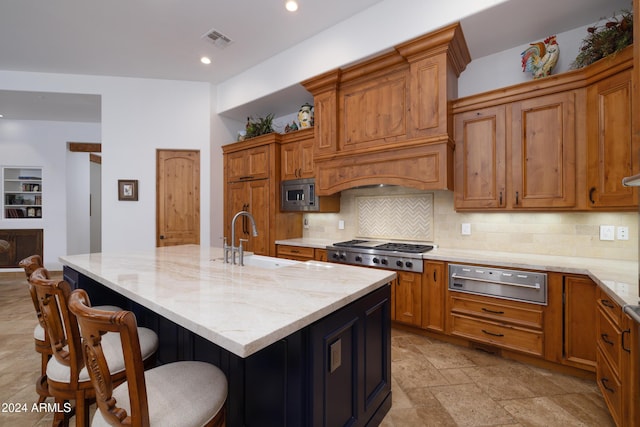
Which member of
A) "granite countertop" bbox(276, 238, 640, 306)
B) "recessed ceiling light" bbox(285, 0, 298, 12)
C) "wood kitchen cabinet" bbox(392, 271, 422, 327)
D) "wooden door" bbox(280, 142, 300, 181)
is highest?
"recessed ceiling light" bbox(285, 0, 298, 12)

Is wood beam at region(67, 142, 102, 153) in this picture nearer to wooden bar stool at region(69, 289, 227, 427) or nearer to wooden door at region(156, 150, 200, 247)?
wooden door at region(156, 150, 200, 247)

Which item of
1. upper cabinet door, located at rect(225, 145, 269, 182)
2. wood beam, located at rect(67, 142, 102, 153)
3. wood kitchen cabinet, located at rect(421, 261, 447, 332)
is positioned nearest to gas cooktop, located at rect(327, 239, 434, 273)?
wood kitchen cabinet, located at rect(421, 261, 447, 332)

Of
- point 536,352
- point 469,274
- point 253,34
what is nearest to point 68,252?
point 253,34

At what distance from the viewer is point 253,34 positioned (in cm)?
356

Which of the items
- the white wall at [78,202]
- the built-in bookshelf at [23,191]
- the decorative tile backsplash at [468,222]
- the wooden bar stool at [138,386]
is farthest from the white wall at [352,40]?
the built-in bookshelf at [23,191]

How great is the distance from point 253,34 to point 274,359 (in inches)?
145

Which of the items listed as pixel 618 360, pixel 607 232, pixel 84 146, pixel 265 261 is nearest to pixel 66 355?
pixel 265 261

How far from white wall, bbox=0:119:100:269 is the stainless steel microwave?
509 cm

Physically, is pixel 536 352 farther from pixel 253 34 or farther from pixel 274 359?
pixel 253 34

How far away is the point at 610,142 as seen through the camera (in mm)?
2170

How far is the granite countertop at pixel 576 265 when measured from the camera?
1.61m

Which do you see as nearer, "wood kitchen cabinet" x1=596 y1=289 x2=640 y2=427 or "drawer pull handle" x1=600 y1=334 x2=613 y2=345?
"wood kitchen cabinet" x1=596 y1=289 x2=640 y2=427

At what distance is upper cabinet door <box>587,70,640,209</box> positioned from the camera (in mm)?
2062

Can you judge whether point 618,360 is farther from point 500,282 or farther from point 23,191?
point 23,191
